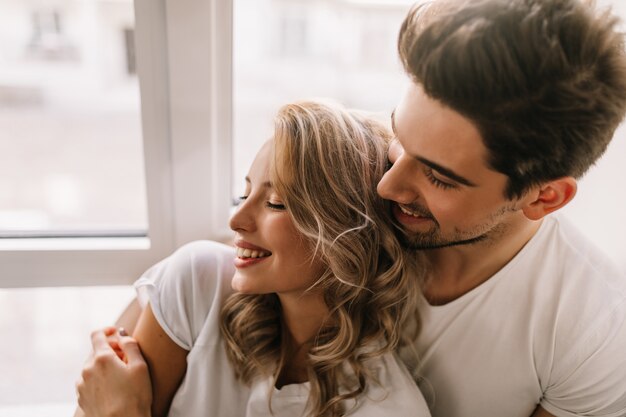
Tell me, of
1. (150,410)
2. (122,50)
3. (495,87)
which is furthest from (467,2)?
(150,410)

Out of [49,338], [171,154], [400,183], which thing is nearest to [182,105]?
[171,154]

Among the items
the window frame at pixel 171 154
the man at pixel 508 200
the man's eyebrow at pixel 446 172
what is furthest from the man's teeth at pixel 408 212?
the window frame at pixel 171 154

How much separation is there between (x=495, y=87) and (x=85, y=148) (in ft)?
3.31

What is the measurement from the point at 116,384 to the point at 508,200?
2.64 feet

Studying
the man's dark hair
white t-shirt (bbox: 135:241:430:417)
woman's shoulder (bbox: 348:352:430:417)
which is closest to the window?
white t-shirt (bbox: 135:241:430:417)

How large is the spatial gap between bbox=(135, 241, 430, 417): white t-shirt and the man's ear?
390mm

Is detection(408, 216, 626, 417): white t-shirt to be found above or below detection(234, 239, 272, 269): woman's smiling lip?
below

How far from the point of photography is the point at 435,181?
863mm

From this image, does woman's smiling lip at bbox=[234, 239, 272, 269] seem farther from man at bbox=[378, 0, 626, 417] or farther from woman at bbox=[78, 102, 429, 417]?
man at bbox=[378, 0, 626, 417]

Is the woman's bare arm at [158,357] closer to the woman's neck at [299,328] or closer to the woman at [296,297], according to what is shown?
the woman at [296,297]

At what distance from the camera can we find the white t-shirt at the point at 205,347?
40.5 inches

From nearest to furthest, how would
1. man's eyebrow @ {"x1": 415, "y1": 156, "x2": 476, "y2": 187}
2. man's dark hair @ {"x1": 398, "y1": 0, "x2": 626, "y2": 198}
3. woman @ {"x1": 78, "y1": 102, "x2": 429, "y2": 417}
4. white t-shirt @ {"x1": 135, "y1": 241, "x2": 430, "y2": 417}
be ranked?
man's dark hair @ {"x1": 398, "y1": 0, "x2": 626, "y2": 198} < man's eyebrow @ {"x1": 415, "y1": 156, "x2": 476, "y2": 187} < woman @ {"x1": 78, "y1": 102, "x2": 429, "y2": 417} < white t-shirt @ {"x1": 135, "y1": 241, "x2": 430, "y2": 417}

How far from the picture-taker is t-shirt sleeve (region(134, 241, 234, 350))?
1042 mm

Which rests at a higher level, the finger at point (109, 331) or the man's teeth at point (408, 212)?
the man's teeth at point (408, 212)
